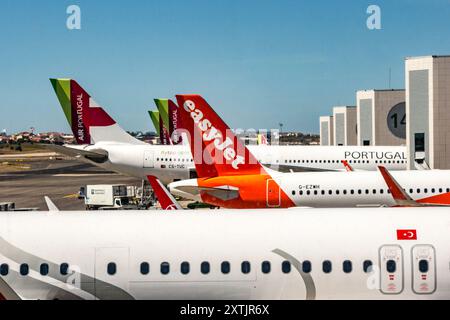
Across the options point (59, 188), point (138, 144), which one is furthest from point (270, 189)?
point (59, 188)

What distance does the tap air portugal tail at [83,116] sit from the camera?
52875 mm

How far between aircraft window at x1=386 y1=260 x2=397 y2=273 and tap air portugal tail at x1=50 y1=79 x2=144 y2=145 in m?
44.1

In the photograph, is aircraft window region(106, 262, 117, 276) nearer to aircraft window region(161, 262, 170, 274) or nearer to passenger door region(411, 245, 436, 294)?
aircraft window region(161, 262, 170, 274)

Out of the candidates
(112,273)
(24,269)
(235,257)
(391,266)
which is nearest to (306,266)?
(235,257)

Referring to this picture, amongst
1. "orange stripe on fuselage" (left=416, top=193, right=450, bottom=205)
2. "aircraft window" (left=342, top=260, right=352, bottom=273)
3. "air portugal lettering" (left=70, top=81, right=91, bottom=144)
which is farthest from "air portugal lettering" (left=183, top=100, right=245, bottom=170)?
"air portugal lettering" (left=70, top=81, right=91, bottom=144)

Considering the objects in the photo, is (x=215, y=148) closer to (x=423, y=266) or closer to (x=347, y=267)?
(x=347, y=267)

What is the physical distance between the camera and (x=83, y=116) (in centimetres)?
5309

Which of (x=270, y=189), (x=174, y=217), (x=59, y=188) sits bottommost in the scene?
(x=59, y=188)

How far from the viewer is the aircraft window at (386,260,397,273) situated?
11.1 m

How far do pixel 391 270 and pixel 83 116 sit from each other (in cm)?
4517

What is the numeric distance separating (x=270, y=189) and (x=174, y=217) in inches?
726

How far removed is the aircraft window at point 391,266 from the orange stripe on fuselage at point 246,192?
734 inches

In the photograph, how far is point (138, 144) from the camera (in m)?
54.6

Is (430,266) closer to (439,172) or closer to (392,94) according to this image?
(439,172)
